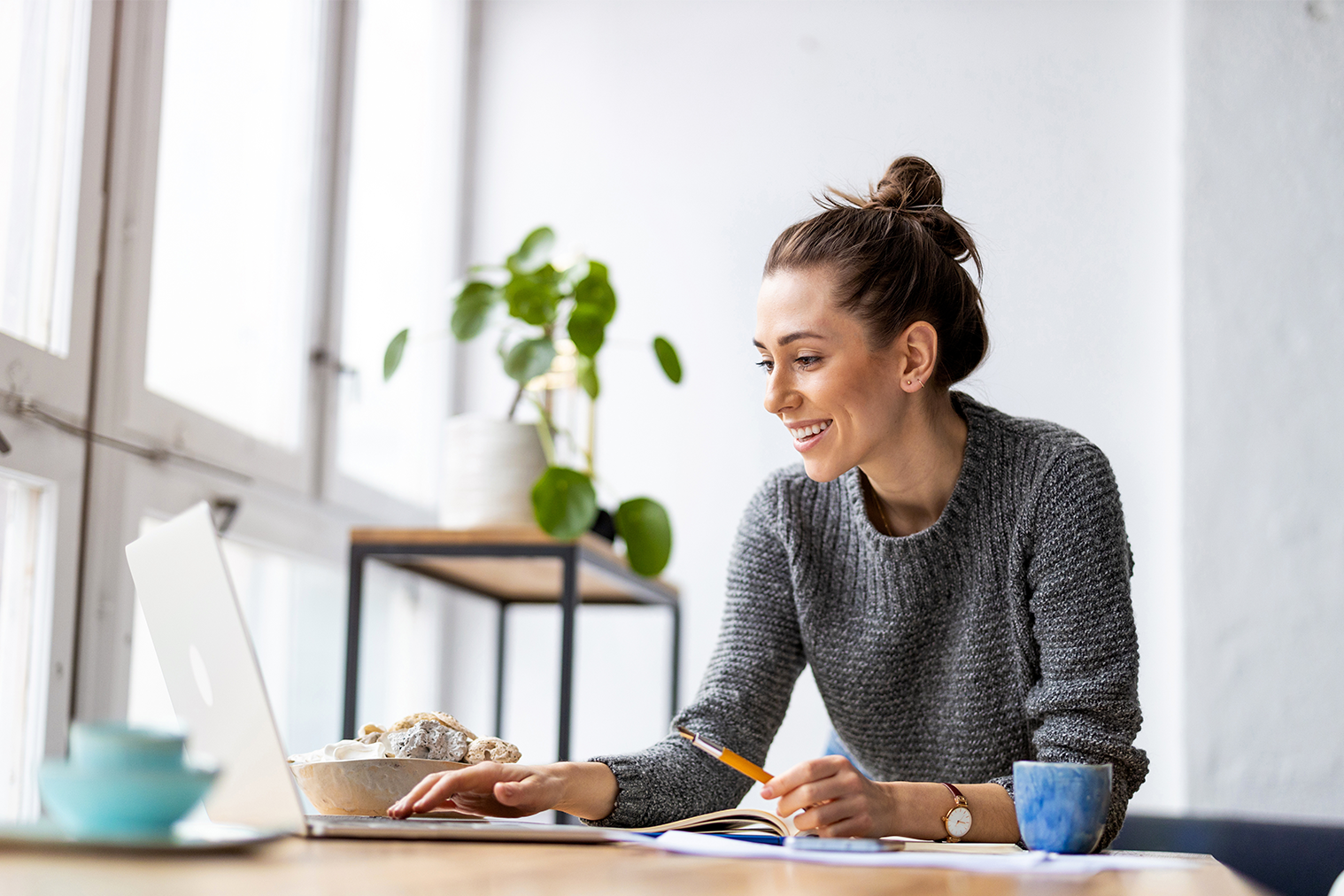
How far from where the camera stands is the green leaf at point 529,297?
2125mm

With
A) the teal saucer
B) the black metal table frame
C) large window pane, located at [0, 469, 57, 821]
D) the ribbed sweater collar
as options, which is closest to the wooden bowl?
the teal saucer

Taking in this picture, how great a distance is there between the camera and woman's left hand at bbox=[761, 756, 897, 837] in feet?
3.08

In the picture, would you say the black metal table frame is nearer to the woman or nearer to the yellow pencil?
the woman

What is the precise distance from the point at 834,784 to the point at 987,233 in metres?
2.04

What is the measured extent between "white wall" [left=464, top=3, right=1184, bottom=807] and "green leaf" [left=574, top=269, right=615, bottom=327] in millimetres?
742

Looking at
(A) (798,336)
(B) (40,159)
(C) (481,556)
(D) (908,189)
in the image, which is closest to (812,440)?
(A) (798,336)

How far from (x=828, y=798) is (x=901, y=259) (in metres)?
0.66

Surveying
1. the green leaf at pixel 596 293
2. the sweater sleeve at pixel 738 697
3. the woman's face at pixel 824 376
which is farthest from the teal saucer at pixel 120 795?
the green leaf at pixel 596 293

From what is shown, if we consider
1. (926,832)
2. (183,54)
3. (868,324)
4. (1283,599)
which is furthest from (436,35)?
(926,832)

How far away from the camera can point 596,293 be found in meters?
2.13

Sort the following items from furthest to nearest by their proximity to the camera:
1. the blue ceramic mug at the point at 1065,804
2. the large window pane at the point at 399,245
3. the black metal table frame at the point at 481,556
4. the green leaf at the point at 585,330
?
the large window pane at the point at 399,245 < the green leaf at the point at 585,330 < the black metal table frame at the point at 481,556 < the blue ceramic mug at the point at 1065,804

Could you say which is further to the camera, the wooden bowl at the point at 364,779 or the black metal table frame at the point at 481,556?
the black metal table frame at the point at 481,556

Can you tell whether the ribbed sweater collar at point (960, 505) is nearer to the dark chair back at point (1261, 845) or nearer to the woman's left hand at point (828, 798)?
the woman's left hand at point (828, 798)

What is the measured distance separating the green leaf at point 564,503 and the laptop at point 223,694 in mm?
1045
